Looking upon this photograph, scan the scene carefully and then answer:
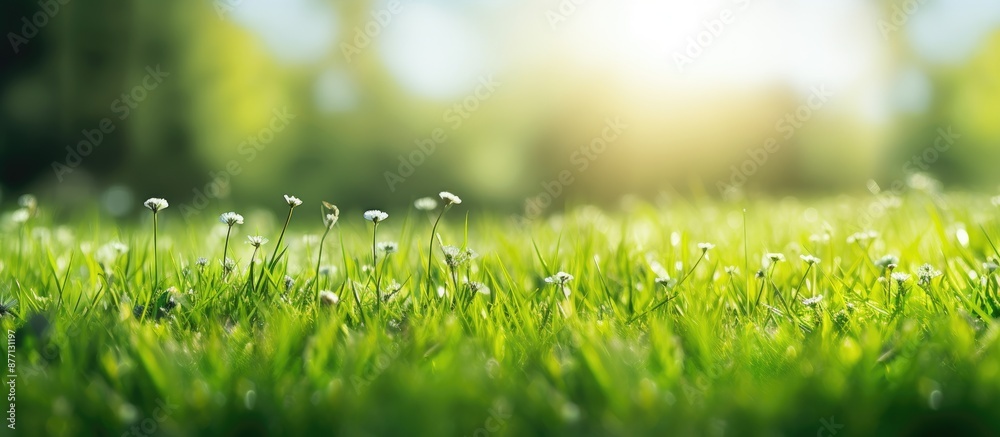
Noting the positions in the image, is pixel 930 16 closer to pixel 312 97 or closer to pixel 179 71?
pixel 312 97

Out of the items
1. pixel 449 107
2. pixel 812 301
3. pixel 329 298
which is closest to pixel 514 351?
pixel 329 298

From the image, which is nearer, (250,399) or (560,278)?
(250,399)

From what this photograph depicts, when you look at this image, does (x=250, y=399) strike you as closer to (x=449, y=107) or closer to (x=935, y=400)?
(x=935, y=400)

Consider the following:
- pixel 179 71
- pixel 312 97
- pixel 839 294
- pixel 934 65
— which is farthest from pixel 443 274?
pixel 934 65

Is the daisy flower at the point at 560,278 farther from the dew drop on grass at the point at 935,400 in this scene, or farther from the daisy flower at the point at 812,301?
the dew drop on grass at the point at 935,400

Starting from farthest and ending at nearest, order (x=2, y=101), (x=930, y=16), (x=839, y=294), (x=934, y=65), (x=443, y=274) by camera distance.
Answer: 1. (x=934, y=65)
2. (x=930, y=16)
3. (x=2, y=101)
4. (x=443, y=274)
5. (x=839, y=294)

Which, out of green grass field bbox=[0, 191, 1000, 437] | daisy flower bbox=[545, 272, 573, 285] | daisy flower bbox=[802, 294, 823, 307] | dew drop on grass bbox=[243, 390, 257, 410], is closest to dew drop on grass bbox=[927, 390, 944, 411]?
green grass field bbox=[0, 191, 1000, 437]

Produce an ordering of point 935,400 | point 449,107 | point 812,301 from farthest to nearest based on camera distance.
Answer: point 449,107 → point 812,301 → point 935,400

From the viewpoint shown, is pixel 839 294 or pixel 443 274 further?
pixel 443 274
